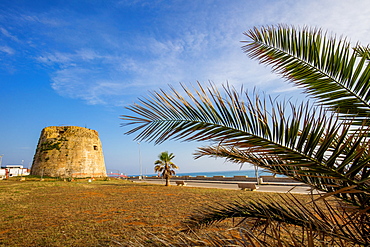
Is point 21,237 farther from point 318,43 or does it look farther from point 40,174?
point 40,174

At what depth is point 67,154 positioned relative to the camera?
32.5 metres

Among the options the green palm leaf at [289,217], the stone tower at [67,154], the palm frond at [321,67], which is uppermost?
the stone tower at [67,154]

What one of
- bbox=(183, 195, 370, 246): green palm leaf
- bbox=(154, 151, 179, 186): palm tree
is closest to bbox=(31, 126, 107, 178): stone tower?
bbox=(154, 151, 179, 186): palm tree

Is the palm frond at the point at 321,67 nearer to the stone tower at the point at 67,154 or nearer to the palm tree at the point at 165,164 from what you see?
the palm tree at the point at 165,164

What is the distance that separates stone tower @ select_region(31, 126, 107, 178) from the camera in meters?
31.6

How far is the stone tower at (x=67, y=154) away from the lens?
3162cm

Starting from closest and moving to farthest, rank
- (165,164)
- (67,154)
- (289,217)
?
(289,217) → (165,164) → (67,154)

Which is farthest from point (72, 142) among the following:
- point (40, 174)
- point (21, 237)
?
point (21, 237)

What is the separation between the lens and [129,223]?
672cm

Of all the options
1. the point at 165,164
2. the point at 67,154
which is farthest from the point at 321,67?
the point at 67,154

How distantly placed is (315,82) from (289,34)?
747 millimetres

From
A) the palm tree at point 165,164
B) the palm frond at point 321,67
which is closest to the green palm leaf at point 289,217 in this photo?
the palm frond at point 321,67

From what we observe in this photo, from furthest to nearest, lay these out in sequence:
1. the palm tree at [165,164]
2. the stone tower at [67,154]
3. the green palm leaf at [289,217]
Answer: the stone tower at [67,154]
the palm tree at [165,164]
the green palm leaf at [289,217]

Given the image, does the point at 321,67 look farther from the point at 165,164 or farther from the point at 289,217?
the point at 165,164
